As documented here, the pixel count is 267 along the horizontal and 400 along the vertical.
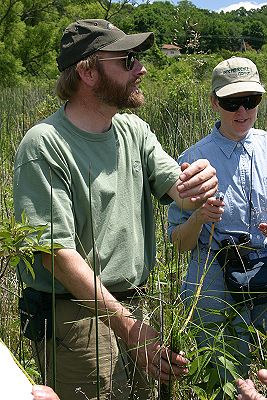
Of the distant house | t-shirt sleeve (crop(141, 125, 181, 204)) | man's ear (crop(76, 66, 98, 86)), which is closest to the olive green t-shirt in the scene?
t-shirt sleeve (crop(141, 125, 181, 204))

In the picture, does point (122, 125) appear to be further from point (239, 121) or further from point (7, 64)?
point (7, 64)

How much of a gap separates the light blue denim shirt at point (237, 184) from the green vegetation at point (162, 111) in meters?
0.17

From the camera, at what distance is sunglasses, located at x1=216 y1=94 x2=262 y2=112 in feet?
7.08

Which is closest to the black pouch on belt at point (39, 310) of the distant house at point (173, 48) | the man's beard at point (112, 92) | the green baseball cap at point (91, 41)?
the man's beard at point (112, 92)

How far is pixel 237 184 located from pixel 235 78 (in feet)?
1.17

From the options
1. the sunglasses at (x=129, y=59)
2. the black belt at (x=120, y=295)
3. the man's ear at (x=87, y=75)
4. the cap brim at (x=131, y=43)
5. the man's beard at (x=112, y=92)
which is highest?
the cap brim at (x=131, y=43)

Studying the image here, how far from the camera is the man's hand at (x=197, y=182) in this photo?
175 centimetres

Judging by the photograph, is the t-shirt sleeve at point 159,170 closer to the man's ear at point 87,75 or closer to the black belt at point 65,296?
Result: the man's ear at point 87,75

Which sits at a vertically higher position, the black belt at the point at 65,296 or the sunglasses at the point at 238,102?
the sunglasses at the point at 238,102

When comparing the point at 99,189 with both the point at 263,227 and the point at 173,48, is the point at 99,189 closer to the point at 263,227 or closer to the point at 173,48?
the point at 263,227

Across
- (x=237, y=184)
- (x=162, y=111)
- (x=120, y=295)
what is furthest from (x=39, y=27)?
(x=120, y=295)

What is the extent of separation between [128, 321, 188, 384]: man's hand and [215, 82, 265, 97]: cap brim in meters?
0.88

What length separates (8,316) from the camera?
2506 mm

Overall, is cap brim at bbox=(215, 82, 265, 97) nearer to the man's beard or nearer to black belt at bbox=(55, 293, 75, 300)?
the man's beard
